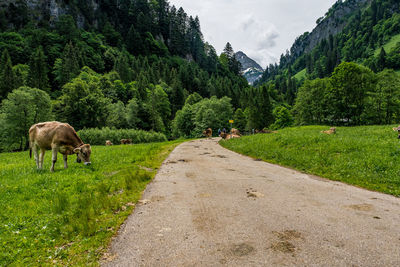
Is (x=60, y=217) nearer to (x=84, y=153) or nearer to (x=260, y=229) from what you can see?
(x=260, y=229)

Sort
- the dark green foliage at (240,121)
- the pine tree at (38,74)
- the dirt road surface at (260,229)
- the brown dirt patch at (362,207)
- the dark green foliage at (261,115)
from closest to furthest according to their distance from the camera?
the dirt road surface at (260,229) < the brown dirt patch at (362,207) < the pine tree at (38,74) < the dark green foliage at (261,115) < the dark green foliage at (240,121)

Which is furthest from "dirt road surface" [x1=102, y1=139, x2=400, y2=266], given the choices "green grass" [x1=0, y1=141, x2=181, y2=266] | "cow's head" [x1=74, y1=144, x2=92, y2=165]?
"cow's head" [x1=74, y1=144, x2=92, y2=165]

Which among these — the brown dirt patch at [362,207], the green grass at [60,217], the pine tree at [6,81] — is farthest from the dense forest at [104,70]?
the brown dirt patch at [362,207]

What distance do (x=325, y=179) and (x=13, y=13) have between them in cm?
17293

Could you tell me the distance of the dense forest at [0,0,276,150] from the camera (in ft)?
166

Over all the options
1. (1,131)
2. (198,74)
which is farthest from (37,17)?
(1,131)

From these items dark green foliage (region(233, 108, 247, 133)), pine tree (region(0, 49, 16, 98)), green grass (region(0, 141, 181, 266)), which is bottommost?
green grass (region(0, 141, 181, 266))

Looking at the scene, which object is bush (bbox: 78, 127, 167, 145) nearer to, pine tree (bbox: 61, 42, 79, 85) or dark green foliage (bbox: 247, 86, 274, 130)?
dark green foliage (bbox: 247, 86, 274, 130)

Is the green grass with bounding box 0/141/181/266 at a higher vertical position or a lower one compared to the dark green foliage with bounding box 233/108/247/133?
lower

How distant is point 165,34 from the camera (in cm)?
18088

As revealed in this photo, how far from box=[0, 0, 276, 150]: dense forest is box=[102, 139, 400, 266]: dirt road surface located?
52.1 meters

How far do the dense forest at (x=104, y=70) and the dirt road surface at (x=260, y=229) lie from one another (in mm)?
52068

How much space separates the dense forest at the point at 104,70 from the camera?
166 ft

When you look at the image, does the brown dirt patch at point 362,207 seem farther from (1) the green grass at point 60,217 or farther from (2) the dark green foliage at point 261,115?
(2) the dark green foliage at point 261,115
